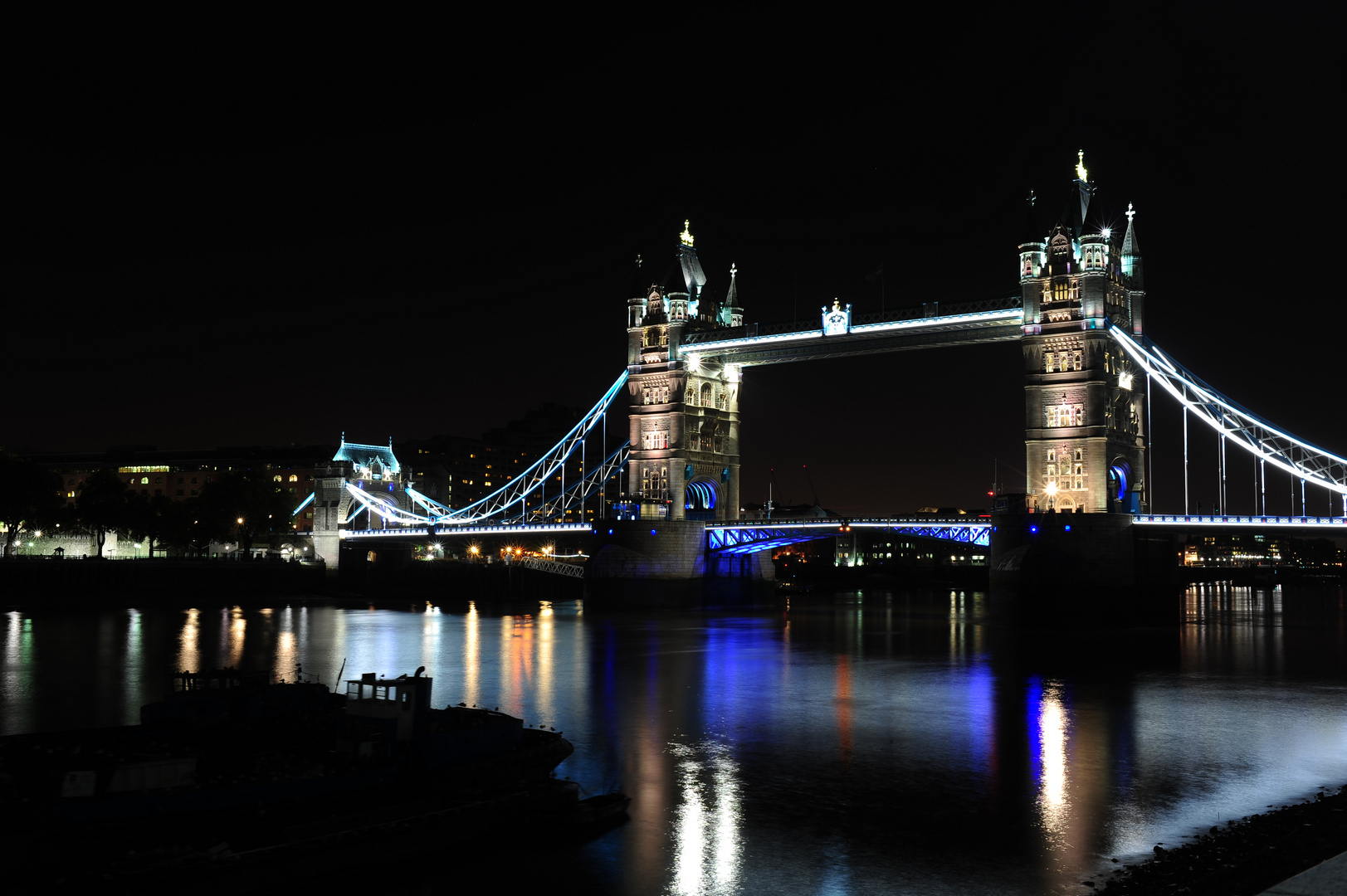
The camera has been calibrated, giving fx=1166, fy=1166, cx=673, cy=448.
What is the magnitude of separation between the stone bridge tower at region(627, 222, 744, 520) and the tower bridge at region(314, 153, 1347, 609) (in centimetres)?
10

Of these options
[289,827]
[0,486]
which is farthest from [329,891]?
[0,486]

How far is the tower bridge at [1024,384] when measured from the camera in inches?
2202

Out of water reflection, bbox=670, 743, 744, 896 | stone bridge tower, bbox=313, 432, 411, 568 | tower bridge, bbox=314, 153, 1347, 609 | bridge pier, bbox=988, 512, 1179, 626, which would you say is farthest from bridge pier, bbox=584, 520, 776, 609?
water reflection, bbox=670, 743, 744, 896

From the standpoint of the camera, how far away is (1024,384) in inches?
2297

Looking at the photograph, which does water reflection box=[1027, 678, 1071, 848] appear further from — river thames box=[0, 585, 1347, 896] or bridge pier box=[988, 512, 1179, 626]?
bridge pier box=[988, 512, 1179, 626]

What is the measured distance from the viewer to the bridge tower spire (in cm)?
5594

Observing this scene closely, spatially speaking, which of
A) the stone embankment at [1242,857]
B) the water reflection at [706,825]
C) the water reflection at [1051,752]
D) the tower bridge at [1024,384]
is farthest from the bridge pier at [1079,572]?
the stone embankment at [1242,857]

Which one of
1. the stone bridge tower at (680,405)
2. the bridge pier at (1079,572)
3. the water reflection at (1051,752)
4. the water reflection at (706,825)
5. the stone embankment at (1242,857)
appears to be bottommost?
the water reflection at (1051,752)

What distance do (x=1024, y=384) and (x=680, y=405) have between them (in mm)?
22766

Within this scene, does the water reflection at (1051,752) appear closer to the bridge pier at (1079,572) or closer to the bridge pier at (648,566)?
the bridge pier at (1079,572)

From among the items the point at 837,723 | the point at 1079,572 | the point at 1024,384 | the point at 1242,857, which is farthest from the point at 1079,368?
the point at 1242,857

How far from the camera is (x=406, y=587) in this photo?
93.7m

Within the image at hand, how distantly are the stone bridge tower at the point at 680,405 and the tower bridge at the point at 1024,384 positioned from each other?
98 millimetres

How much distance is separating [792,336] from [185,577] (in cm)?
4449
